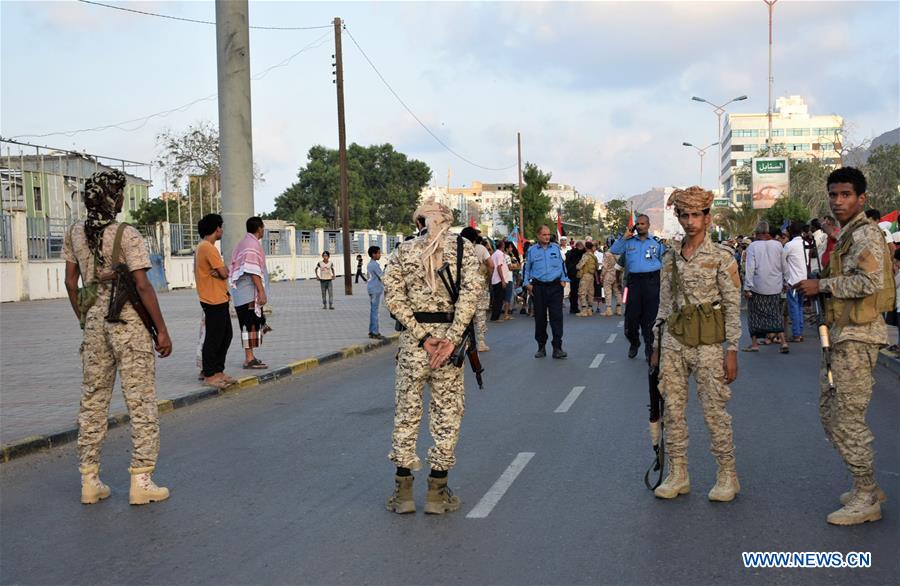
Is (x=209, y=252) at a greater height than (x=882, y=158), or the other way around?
(x=882, y=158)

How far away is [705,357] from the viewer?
571 cm

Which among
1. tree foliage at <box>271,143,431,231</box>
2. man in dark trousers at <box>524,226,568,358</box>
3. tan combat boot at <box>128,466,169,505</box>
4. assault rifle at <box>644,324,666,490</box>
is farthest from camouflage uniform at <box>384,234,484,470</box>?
tree foliage at <box>271,143,431,231</box>

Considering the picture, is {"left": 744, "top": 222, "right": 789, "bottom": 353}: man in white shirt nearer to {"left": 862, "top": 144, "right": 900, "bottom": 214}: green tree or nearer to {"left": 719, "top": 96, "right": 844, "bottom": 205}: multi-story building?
{"left": 862, "top": 144, "right": 900, "bottom": 214}: green tree

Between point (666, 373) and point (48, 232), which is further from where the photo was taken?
point (48, 232)

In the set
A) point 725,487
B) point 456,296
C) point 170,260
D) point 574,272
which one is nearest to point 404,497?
point 456,296

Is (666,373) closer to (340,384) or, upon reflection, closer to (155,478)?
(155,478)

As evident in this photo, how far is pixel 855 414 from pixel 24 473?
20.0ft

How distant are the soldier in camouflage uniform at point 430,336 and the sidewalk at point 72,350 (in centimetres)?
437

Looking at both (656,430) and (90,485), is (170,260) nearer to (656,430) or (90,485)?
(90,485)

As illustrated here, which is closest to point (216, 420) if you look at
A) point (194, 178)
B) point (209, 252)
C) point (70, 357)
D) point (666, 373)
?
point (209, 252)

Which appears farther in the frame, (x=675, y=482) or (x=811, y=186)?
(x=811, y=186)

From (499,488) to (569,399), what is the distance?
3959 millimetres

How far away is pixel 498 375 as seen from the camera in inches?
483

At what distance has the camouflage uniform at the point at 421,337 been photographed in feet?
18.2
